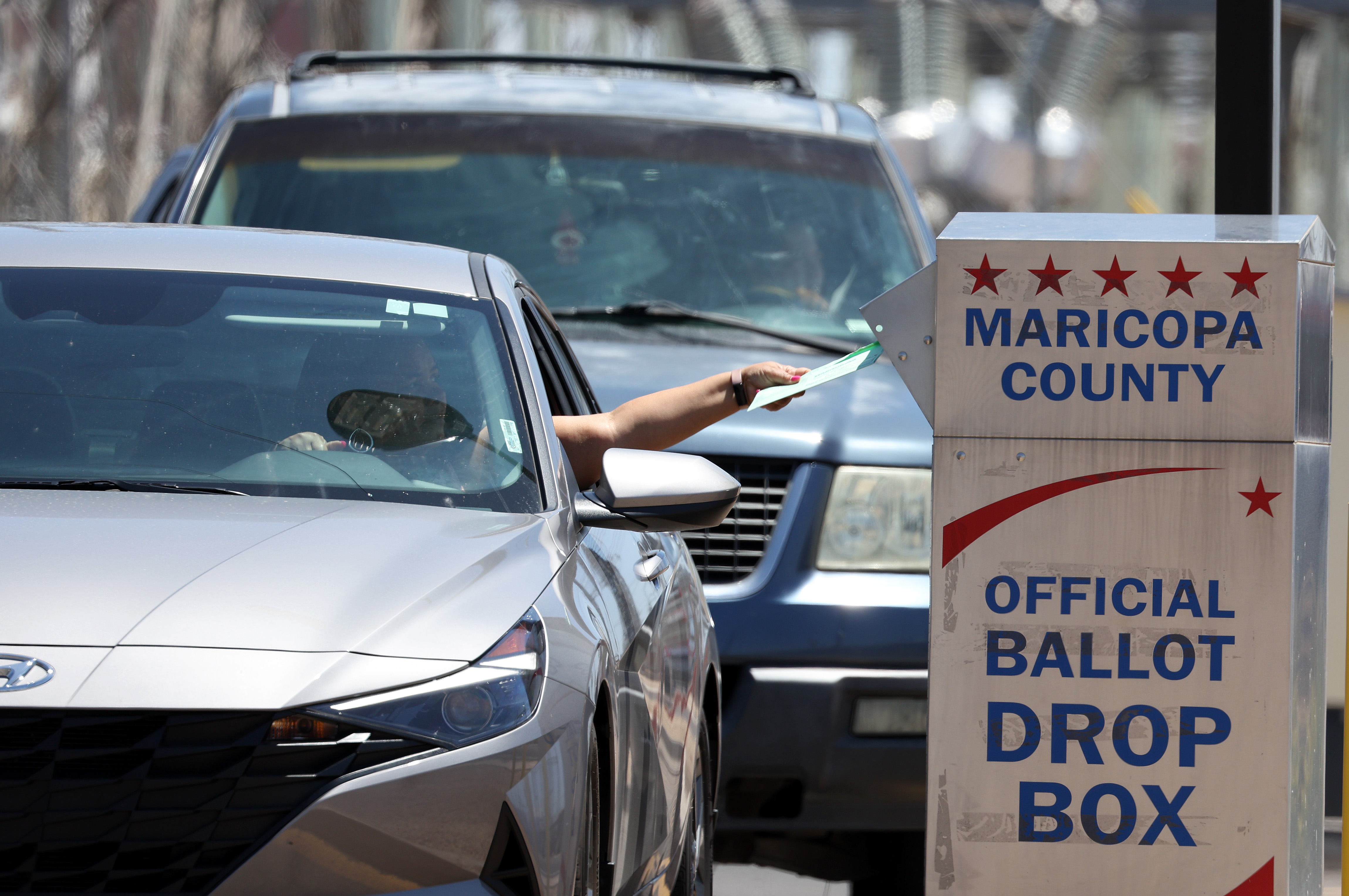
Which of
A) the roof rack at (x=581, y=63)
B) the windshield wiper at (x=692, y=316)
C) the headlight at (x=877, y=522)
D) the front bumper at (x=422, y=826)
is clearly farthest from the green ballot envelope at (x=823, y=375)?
the roof rack at (x=581, y=63)

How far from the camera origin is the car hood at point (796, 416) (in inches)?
232

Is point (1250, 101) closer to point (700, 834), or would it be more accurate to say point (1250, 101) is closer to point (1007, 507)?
point (1007, 507)

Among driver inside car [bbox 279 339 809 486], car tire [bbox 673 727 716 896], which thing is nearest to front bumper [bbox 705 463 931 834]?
car tire [bbox 673 727 716 896]

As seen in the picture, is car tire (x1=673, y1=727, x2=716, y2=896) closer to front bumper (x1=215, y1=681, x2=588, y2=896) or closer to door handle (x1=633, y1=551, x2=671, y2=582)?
door handle (x1=633, y1=551, x2=671, y2=582)

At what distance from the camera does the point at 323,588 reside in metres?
3.19

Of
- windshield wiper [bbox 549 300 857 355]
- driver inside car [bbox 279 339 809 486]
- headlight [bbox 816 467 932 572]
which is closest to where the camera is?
driver inside car [bbox 279 339 809 486]

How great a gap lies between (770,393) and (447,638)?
1.41 meters

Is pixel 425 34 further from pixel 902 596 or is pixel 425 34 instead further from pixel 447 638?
pixel 447 638

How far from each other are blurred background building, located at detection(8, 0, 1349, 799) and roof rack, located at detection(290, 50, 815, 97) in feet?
34.1

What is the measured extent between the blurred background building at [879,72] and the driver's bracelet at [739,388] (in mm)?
13752

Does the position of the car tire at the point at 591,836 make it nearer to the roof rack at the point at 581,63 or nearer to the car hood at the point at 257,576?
the car hood at the point at 257,576

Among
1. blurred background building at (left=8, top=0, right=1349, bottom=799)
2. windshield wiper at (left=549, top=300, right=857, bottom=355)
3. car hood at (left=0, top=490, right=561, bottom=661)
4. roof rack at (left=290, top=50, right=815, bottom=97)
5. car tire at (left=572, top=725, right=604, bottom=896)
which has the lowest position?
car tire at (left=572, top=725, right=604, bottom=896)

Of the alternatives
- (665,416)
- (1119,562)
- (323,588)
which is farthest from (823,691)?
(323,588)

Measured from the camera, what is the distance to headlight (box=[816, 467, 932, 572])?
19.1 ft
